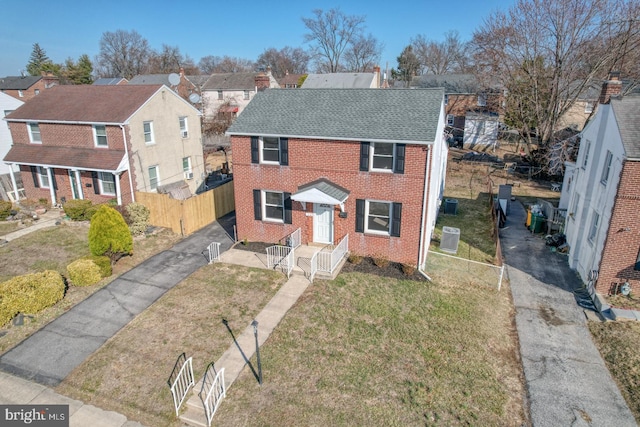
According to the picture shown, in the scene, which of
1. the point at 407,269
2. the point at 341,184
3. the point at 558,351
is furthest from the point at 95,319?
the point at 558,351

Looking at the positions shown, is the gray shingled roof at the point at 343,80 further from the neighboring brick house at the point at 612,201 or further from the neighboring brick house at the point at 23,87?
the neighboring brick house at the point at 23,87

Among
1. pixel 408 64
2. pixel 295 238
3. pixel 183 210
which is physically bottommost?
pixel 295 238

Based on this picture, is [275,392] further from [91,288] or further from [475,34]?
[475,34]

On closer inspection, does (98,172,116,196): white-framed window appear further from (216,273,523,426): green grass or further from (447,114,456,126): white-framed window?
(447,114,456,126): white-framed window

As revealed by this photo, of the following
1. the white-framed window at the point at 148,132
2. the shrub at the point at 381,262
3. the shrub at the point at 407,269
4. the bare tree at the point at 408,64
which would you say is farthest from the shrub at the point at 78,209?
the bare tree at the point at 408,64

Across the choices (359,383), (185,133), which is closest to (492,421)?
(359,383)

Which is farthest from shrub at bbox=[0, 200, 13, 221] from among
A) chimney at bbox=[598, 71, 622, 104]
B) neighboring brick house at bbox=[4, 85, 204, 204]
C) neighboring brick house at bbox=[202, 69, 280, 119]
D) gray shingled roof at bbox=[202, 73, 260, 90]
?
gray shingled roof at bbox=[202, 73, 260, 90]

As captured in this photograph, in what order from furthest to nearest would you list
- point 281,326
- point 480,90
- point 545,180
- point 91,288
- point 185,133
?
point 480,90, point 545,180, point 185,133, point 91,288, point 281,326

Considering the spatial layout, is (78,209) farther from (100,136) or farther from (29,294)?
(29,294)
